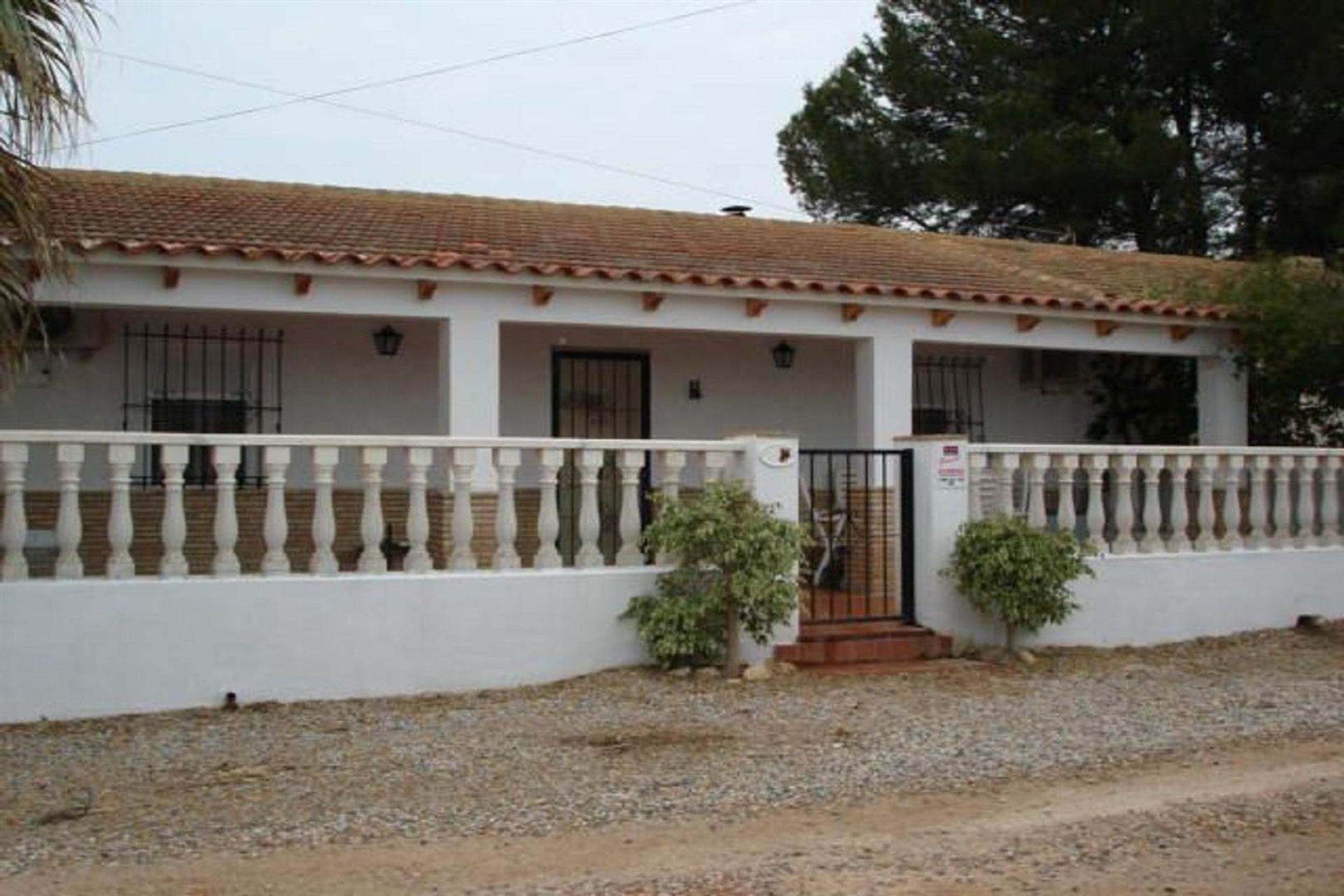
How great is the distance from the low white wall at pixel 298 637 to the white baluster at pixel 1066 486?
131 inches

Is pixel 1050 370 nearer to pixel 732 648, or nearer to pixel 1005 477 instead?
pixel 1005 477

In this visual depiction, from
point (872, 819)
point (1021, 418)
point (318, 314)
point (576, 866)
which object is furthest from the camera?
point (1021, 418)

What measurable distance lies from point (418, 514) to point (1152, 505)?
223 inches

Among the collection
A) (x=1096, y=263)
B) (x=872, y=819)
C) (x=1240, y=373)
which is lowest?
(x=872, y=819)

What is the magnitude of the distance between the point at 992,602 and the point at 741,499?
6.89ft

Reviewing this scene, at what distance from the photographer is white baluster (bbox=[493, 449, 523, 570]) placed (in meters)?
8.08

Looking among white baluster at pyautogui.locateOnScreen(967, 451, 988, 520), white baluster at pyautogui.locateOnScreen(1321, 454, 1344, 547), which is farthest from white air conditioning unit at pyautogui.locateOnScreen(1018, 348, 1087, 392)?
→ white baluster at pyautogui.locateOnScreen(967, 451, 988, 520)

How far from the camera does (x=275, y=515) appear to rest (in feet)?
25.2

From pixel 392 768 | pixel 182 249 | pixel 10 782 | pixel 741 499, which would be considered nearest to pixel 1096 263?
pixel 741 499

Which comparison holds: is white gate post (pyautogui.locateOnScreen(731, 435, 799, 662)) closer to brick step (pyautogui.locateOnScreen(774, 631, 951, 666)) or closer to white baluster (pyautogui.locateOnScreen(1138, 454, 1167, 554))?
brick step (pyautogui.locateOnScreen(774, 631, 951, 666))

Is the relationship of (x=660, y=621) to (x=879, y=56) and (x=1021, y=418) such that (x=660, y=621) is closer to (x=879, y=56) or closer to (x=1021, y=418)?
(x=1021, y=418)

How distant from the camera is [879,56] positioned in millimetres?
25453

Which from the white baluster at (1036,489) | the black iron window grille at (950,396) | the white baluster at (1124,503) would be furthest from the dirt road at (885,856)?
the black iron window grille at (950,396)

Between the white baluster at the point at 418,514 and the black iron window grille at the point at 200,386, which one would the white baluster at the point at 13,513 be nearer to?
the white baluster at the point at 418,514
